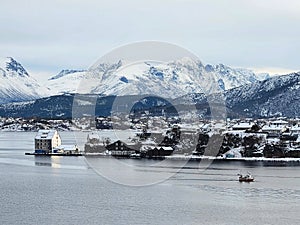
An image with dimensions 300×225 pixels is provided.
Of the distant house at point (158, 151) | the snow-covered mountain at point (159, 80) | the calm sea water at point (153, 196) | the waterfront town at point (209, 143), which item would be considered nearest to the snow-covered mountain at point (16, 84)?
the snow-covered mountain at point (159, 80)

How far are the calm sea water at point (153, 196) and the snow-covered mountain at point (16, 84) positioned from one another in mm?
100293

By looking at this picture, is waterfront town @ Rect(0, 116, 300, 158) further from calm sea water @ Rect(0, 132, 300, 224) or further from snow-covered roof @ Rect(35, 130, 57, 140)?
calm sea water @ Rect(0, 132, 300, 224)

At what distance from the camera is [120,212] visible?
8984mm

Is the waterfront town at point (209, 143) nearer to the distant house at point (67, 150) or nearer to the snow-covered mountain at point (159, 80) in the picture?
the distant house at point (67, 150)

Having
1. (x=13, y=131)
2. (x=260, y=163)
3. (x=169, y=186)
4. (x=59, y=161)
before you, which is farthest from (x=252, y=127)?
(x=13, y=131)

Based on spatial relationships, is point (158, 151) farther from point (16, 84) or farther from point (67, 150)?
point (16, 84)

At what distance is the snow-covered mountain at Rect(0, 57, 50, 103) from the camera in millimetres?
118000

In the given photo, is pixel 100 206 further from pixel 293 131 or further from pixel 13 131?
pixel 13 131

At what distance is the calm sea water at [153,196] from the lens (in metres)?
8.66

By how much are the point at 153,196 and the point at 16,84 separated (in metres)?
122

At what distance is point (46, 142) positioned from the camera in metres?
22.2

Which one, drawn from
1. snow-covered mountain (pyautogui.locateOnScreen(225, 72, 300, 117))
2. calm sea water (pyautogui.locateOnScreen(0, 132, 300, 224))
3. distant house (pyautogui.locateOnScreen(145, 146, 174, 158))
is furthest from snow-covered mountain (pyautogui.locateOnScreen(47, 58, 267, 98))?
calm sea water (pyautogui.locateOnScreen(0, 132, 300, 224))

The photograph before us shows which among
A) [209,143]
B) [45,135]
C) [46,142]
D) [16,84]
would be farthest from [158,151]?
[16,84]

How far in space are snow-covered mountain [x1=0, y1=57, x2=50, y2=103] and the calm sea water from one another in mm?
100293
